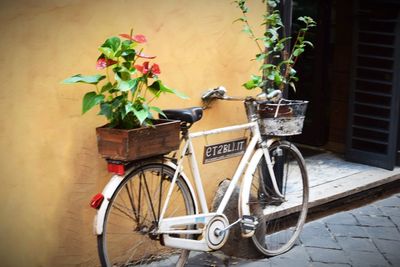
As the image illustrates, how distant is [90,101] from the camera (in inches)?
162

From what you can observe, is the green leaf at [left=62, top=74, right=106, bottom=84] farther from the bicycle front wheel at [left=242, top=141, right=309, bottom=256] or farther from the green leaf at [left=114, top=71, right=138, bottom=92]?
the bicycle front wheel at [left=242, top=141, right=309, bottom=256]

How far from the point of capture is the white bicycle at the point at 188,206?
4445 millimetres

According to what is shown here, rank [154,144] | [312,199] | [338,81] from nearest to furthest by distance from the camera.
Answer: [154,144]
[312,199]
[338,81]

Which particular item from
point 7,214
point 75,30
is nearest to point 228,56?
point 75,30

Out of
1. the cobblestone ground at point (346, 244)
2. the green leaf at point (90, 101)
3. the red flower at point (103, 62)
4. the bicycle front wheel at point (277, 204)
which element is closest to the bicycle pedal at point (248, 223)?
the bicycle front wheel at point (277, 204)

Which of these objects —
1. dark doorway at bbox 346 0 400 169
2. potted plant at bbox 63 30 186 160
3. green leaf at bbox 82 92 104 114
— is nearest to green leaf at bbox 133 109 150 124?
potted plant at bbox 63 30 186 160

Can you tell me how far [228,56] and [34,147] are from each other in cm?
194

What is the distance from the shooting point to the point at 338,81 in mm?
8219

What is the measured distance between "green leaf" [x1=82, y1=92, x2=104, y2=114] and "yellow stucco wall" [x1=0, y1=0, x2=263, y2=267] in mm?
406

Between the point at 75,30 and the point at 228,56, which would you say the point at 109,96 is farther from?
the point at 228,56

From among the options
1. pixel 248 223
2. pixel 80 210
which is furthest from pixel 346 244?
pixel 80 210

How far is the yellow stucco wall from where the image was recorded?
4.25 metres

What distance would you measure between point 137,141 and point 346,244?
256 centimetres

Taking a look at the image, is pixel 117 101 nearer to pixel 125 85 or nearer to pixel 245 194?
pixel 125 85
